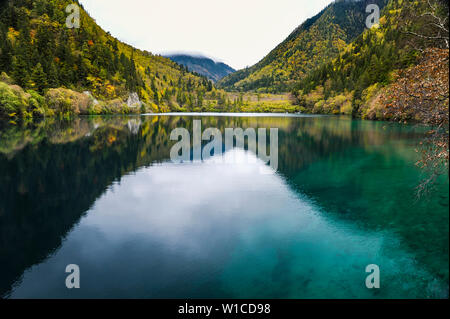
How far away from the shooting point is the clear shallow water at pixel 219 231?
9703 mm

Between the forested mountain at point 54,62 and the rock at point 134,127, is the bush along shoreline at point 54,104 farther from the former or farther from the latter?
the rock at point 134,127

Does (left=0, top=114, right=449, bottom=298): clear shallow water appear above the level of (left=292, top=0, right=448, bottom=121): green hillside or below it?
below

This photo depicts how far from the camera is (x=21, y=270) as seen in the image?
10.3m

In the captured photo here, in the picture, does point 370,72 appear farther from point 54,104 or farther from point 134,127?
point 54,104

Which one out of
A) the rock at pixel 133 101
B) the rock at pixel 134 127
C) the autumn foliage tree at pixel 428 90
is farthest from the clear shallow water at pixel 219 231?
the rock at pixel 133 101

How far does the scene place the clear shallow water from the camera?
9703 millimetres

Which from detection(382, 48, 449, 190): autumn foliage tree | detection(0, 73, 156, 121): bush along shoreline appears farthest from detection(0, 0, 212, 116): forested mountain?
detection(382, 48, 449, 190): autumn foliage tree

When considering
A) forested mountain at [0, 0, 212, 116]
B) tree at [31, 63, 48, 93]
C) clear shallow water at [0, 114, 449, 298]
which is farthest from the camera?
tree at [31, 63, 48, 93]

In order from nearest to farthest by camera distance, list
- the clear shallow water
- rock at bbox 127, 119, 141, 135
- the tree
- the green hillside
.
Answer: the clear shallow water → the green hillside → rock at bbox 127, 119, 141, 135 → the tree

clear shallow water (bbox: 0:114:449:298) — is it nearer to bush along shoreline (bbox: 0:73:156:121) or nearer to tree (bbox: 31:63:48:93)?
bush along shoreline (bbox: 0:73:156:121)

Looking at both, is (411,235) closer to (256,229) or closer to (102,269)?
(256,229)

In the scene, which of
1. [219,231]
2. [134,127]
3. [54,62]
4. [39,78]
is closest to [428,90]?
[219,231]

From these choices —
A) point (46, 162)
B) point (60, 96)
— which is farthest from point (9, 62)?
point (46, 162)
